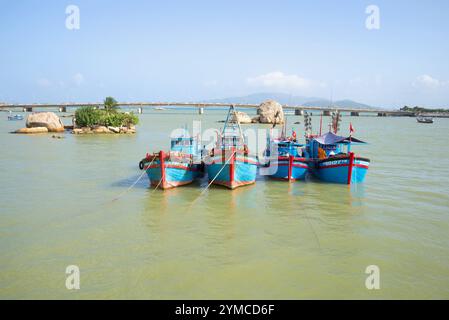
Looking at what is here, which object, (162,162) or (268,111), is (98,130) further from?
(268,111)

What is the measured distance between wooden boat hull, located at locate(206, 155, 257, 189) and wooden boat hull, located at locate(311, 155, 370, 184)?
17.2 ft

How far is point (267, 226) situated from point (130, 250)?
5670 mm

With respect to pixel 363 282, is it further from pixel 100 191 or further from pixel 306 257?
pixel 100 191

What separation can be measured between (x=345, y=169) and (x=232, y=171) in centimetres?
750

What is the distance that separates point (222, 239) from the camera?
12.7 meters

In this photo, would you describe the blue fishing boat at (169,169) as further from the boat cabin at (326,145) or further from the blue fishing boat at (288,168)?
the boat cabin at (326,145)

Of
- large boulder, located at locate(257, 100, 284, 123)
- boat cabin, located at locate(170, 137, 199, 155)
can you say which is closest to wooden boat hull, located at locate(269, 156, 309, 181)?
boat cabin, located at locate(170, 137, 199, 155)

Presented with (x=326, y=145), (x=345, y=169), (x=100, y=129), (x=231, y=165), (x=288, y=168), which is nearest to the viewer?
(x=231, y=165)

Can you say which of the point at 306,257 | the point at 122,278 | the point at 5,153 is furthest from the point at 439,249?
the point at 5,153

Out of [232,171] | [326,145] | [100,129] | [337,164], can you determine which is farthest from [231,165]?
[100,129]

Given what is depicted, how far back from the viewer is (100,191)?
763 inches

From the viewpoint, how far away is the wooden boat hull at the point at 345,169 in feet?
70.2

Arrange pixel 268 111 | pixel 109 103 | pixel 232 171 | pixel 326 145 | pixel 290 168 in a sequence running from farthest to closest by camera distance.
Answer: pixel 268 111 < pixel 109 103 < pixel 326 145 < pixel 290 168 < pixel 232 171

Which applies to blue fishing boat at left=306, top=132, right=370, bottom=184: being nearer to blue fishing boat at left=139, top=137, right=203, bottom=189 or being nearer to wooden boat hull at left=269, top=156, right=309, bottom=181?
wooden boat hull at left=269, top=156, right=309, bottom=181
